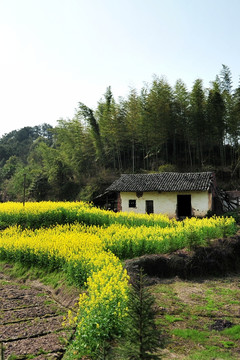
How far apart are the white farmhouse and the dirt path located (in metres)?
13.3

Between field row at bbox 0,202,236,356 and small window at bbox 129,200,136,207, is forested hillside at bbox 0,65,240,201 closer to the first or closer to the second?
small window at bbox 129,200,136,207

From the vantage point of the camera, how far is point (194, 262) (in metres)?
11.2

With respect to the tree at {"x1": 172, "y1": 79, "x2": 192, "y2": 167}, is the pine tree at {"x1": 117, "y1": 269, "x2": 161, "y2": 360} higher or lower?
lower

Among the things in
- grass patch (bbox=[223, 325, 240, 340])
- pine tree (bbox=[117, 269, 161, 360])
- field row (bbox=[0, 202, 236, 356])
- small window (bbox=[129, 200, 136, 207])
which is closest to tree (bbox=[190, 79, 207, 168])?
small window (bbox=[129, 200, 136, 207])

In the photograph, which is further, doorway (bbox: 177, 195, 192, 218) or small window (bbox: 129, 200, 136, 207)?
small window (bbox: 129, 200, 136, 207)

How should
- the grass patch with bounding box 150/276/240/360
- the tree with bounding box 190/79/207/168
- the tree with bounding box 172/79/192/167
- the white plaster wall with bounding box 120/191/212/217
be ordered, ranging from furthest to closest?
the tree with bounding box 172/79/192/167 → the tree with bounding box 190/79/207/168 → the white plaster wall with bounding box 120/191/212/217 → the grass patch with bounding box 150/276/240/360

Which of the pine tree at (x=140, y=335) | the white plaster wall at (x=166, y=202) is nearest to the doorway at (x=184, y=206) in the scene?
the white plaster wall at (x=166, y=202)

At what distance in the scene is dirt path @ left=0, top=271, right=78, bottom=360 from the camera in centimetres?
590

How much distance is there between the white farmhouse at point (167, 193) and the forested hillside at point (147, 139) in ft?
17.9

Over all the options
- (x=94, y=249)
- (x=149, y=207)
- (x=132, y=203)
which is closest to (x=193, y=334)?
(x=94, y=249)

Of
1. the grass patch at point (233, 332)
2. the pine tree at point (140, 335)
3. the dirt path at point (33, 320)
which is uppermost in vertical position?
the pine tree at point (140, 335)

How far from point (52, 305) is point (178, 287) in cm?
360

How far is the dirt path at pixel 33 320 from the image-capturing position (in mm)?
5898

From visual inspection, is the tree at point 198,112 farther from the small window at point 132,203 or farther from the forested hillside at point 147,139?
the small window at point 132,203
